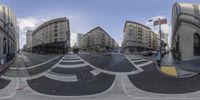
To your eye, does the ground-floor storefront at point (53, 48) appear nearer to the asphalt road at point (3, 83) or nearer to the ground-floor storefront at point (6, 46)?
the ground-floor storefront at point (6, 46)

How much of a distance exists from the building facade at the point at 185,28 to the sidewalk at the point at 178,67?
64 cm

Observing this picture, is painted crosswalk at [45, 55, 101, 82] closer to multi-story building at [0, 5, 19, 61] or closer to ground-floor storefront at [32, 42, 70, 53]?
ground-floor storefront at [32, 42, 70, 53]

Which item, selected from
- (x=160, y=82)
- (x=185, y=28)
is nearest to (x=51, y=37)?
(x=160, y=82)

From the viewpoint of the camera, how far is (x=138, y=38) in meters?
7.12

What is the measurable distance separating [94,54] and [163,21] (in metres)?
2.76

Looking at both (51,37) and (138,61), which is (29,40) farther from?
(138,61)

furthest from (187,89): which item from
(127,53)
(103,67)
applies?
(103,67)

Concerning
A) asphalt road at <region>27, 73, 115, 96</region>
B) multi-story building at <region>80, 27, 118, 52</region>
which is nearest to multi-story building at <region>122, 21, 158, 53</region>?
multi-story building at <region>80, 27, 118, 52</region>

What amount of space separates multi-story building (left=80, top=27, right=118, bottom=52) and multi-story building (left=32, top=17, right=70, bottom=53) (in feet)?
2.00

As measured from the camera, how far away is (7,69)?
8586mm

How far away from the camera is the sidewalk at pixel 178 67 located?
859cm

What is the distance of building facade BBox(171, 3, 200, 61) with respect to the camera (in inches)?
302

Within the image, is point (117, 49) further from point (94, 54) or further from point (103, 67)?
point (103, 67)

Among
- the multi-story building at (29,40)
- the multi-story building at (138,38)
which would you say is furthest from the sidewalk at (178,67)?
the multi-story building at (29,40)
